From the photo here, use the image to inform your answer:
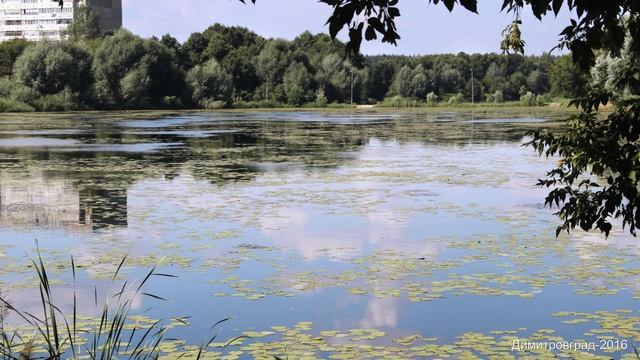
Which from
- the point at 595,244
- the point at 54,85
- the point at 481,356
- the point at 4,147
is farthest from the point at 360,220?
the point at 54,85

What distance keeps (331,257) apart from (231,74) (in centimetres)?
7928

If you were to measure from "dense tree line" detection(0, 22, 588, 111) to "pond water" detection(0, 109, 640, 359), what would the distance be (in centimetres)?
2651

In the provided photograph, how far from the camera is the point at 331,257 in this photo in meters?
9.79

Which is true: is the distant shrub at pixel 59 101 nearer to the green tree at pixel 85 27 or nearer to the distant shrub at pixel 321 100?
the distant shrub at pixel 321 100

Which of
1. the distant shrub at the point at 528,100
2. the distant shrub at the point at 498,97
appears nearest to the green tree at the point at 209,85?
the distant shrub at the point at 528,100

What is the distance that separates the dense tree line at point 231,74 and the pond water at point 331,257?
26507 mm

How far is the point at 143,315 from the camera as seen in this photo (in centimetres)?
733

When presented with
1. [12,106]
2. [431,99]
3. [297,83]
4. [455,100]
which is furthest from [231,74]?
[12,106]

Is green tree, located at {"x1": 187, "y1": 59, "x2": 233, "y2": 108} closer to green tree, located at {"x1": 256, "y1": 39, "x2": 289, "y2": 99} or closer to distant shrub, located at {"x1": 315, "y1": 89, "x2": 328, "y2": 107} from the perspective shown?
green tree, located at {"x1": 256, "y1": 39, "x2": 289, "y2": 99}

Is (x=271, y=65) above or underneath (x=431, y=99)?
above

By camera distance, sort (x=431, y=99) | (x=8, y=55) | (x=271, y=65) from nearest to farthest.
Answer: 1. (x=8, y=55)
2. (x=271, y=65)
3. (x=431, y=99)

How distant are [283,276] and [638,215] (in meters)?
4.26

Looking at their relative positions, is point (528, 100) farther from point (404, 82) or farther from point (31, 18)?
point (31, 18)

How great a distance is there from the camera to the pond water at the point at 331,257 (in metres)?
6.80
